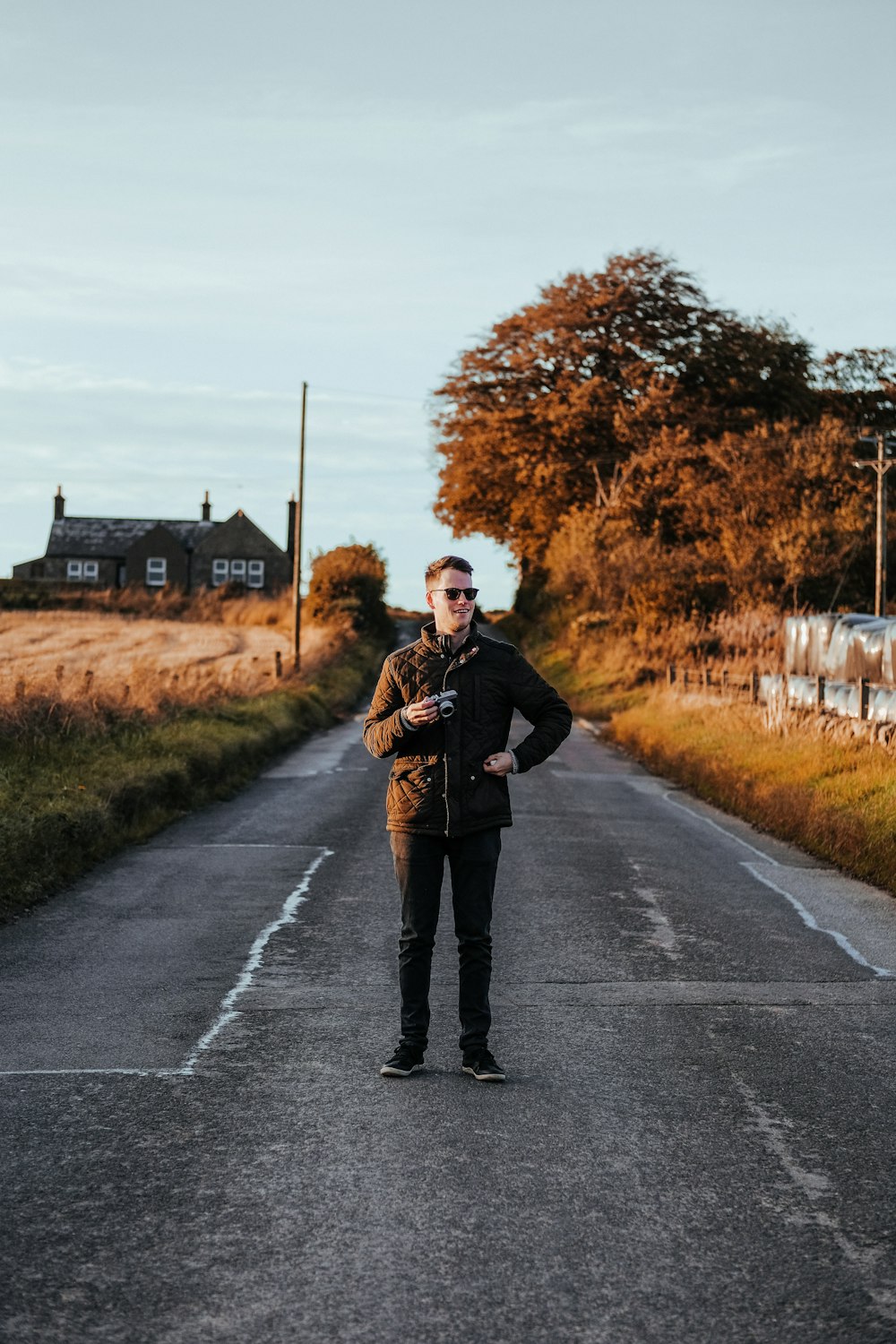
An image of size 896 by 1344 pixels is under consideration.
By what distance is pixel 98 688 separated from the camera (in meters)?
21.7

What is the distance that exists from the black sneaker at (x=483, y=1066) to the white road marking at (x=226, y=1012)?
1207 mm

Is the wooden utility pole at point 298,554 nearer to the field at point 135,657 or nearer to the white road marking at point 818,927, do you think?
the field at point 135,657

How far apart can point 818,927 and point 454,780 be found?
5003 millimetres

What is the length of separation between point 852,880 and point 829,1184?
8.11 meters

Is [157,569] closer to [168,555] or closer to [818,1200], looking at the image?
[168,555]

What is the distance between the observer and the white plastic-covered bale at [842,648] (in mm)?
23125

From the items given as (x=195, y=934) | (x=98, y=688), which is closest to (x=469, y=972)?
(x=195, y=934)

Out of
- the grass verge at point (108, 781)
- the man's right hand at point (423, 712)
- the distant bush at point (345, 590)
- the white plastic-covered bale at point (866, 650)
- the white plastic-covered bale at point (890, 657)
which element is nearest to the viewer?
the man's right hand at point (423, 712)

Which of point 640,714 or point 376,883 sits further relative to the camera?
point 640,714

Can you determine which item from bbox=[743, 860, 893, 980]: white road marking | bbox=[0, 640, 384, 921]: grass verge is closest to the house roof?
bbox=[0, 640, 384, 921]: grass verge

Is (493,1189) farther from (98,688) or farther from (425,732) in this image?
(98,688)

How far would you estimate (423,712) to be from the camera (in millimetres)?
6039

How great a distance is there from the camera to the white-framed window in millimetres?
86062

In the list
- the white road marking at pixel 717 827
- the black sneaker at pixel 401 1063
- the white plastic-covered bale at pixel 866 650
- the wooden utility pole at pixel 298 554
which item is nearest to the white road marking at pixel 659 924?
the white road marking at pixel 717 827
